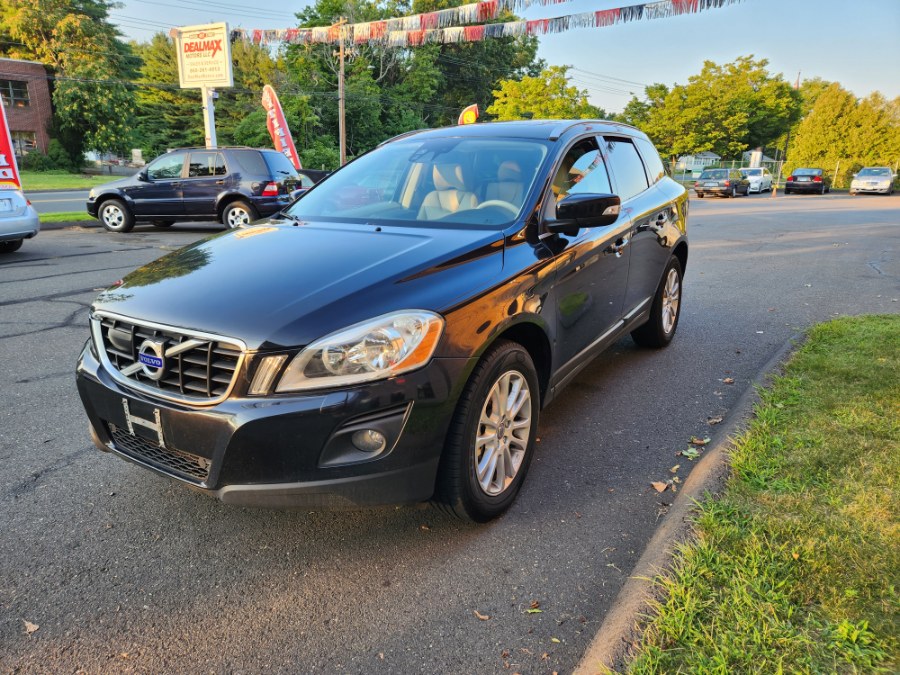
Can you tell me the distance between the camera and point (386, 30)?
20156 millimetres

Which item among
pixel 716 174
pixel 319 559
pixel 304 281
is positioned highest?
pixel 716 174

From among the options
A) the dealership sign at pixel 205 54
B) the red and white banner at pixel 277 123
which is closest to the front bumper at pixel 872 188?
the red and white banner at pixel 277 123

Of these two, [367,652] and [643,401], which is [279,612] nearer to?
[367,652]

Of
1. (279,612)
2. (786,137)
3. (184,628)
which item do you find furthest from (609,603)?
(786,137)

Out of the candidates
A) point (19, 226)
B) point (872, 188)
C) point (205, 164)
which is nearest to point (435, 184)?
point (19, 226)

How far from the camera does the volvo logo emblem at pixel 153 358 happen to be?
2.32 meters

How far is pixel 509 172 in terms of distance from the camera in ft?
11.3

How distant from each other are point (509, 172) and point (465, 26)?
58.0ft

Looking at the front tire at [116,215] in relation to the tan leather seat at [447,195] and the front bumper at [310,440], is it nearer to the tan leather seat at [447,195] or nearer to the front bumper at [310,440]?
the tan leather seat at [447,195]

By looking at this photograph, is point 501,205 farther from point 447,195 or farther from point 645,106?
point 645,106

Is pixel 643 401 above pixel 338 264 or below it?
below

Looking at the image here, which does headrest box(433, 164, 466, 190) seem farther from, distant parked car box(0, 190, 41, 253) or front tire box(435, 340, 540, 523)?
distant parked car box(0, 190, 41, 253)

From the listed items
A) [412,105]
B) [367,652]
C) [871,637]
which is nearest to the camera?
[871,637]

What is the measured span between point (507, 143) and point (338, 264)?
62.4 inches
